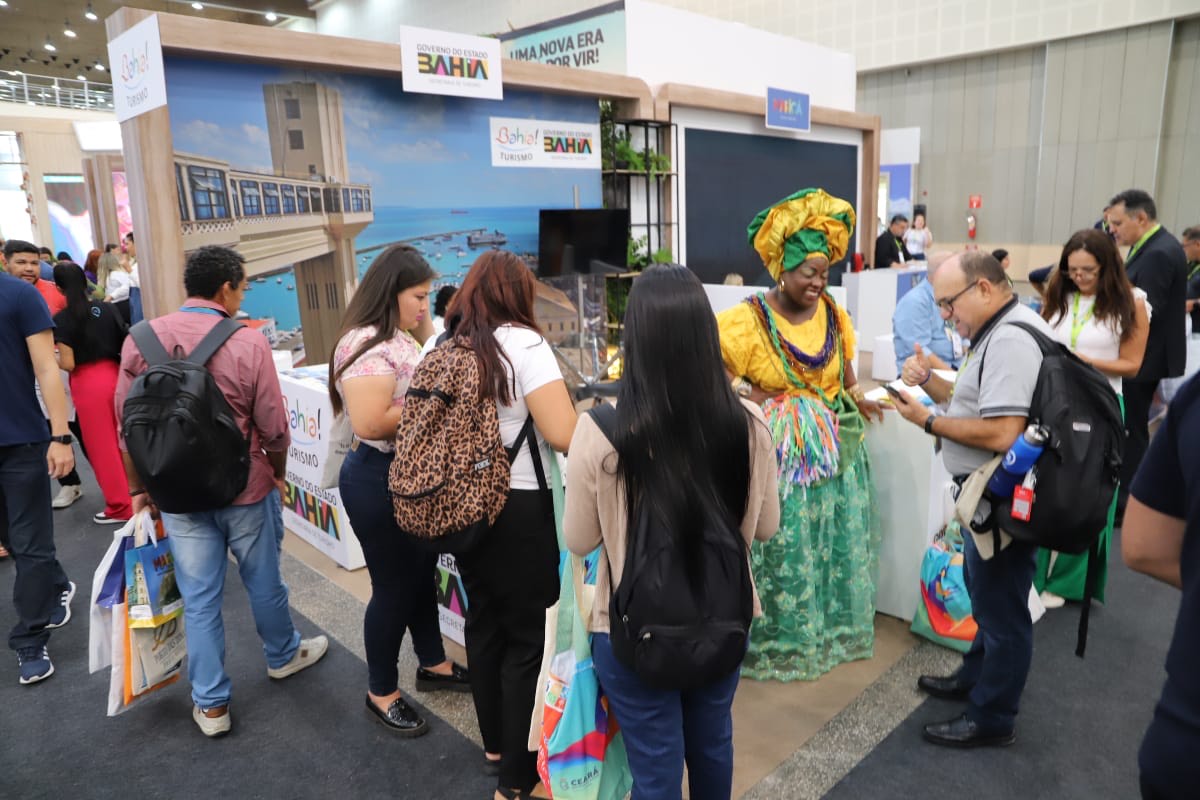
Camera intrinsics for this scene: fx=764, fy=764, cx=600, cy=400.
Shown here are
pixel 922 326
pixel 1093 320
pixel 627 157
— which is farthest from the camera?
pixel 627 157

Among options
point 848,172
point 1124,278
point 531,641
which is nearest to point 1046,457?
point 531,641

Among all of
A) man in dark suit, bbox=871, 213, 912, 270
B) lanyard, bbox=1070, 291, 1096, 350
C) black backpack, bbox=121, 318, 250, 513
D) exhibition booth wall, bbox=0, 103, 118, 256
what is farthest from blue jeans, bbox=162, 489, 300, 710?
exhibition booth wall, bbox=0, 103, 118, 256

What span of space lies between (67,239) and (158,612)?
1720cm

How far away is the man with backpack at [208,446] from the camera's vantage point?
212 cm

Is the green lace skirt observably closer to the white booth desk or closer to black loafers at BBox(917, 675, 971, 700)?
black loafers at BBox(917, 675, 971, 700)

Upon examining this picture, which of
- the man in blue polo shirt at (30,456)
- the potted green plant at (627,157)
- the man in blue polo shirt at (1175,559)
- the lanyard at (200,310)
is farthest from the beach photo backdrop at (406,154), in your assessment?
the man in blue polo shirt at (1175,559)

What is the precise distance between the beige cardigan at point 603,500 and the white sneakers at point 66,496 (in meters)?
4.61

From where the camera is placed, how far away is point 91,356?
13.3 feet

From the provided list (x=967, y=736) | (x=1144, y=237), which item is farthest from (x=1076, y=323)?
(x=967, y=736)

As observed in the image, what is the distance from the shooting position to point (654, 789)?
146 centimetres

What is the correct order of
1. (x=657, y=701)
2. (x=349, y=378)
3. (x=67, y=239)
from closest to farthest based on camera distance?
(x=657, y=701) < (x=349, y=378) < (x=67, y=239)

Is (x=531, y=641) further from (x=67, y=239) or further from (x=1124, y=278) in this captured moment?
(x=67, y=239)

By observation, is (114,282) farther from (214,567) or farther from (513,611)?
(513,611)

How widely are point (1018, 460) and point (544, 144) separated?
5856 mm
